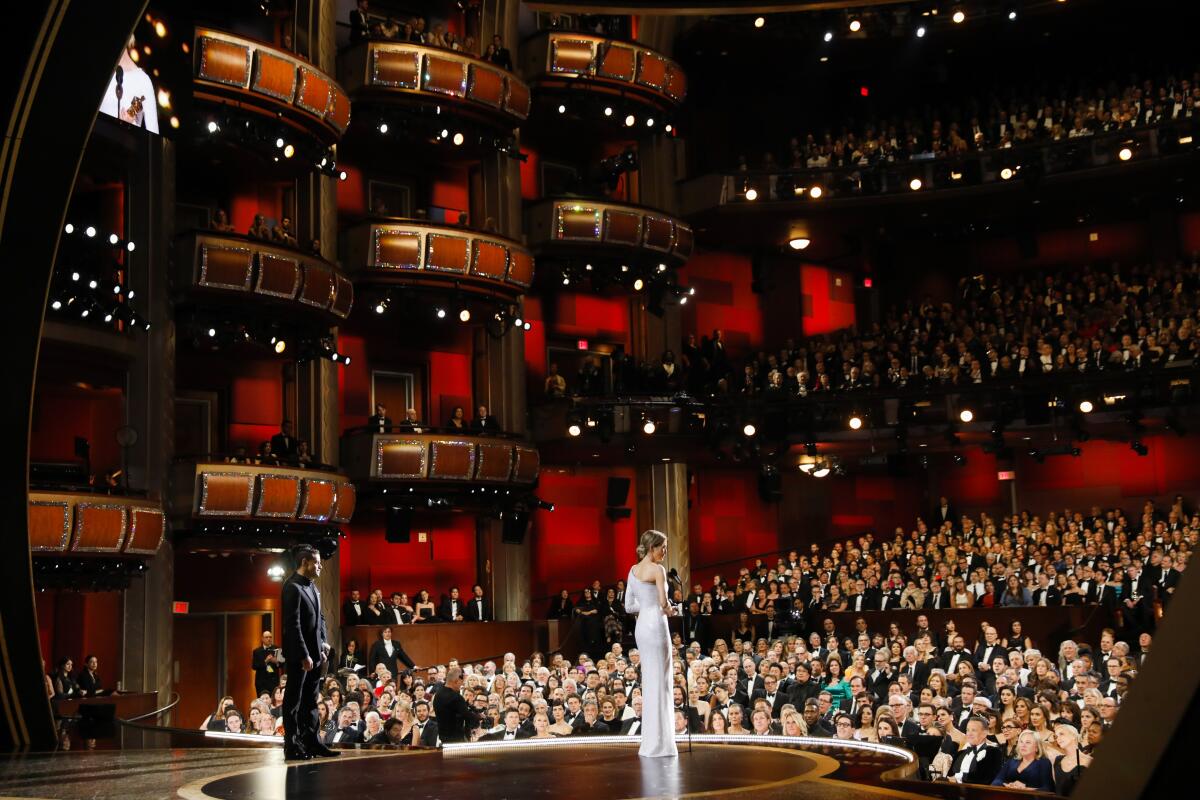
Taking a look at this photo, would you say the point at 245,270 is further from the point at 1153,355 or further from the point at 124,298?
the point at 1153,355

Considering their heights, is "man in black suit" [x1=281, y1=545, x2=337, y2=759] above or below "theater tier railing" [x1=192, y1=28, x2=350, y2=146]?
below

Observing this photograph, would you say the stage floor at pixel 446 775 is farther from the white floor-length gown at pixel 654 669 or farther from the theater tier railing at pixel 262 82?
the theater tier railing at pixel 262 82

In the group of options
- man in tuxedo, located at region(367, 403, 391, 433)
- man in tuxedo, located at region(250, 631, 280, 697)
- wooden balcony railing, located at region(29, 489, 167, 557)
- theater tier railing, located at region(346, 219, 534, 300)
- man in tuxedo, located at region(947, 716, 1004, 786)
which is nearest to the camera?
man in tuxedo, located at region(947, 716, 1004, 786)

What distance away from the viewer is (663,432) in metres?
21.7

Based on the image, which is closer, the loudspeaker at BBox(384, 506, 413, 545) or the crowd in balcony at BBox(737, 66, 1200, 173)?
the loudspeaker at BBox(384, 506, 413, 545)

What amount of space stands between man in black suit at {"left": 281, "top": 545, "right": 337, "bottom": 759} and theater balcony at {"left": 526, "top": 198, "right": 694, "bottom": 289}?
15.0m

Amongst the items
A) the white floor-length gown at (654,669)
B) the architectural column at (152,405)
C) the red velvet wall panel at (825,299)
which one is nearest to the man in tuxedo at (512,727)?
the white floor-length gown at (654,669)

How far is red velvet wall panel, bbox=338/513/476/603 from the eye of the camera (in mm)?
21234

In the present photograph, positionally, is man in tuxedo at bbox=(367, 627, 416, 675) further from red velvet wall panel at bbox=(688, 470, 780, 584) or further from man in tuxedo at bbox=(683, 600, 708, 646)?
red velvet wall panel at bbox=(688, 470, 780, 584)

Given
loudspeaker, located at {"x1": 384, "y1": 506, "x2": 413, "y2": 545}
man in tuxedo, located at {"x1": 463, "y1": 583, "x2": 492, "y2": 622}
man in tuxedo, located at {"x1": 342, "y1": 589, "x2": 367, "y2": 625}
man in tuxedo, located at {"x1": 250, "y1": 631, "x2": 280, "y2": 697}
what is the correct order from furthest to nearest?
man in tuxedo, located at {"x1": 463, "y1": 583, "x2": 492, "y2": 622} < loudspeaker, located at {"x1": 384, "y1": 506, "x2": 413, "y2": 545} < man in tuxedo, located at {"x1": 342, "y1": 589, "x2": 367, "y2": 625} < man in tuxedo, located at {"x1": 250, "y1": 631, "x2": 280, "y2": 697}

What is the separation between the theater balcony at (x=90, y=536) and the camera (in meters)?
14.0

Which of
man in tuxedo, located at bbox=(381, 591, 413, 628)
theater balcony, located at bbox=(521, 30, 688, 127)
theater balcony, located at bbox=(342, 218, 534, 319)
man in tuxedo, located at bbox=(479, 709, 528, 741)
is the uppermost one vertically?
theater balcony, located at bbox=(521, 30, 688, 127)

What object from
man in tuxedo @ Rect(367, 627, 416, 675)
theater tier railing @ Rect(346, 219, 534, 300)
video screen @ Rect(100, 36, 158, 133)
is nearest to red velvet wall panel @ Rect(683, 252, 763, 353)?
theater tier railing @ Rect(346, 219, 534, 300)

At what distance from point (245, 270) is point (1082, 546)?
11.8 m
